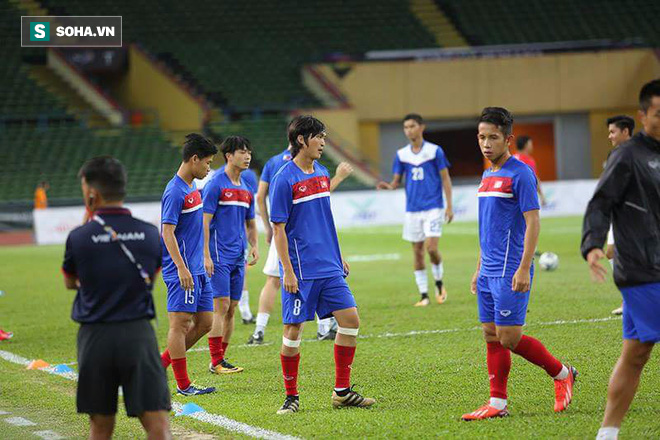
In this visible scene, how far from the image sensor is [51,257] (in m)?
24.4

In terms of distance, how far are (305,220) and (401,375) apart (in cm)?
198

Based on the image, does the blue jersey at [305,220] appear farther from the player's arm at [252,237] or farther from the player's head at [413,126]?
the player's head at [413,126]

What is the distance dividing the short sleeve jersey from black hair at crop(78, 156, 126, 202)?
0.08 metres

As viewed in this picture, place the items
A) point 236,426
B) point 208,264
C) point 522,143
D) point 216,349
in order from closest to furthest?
point 236,426
point 208,264
point 216,349
point 522,143

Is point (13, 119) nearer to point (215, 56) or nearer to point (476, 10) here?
point (215, 56)

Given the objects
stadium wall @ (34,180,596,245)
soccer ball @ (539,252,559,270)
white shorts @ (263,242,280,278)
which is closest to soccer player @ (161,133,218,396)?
white shorts @ (263,242,280,278)

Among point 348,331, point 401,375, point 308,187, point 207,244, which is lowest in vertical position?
point 401,375

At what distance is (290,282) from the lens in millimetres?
7355

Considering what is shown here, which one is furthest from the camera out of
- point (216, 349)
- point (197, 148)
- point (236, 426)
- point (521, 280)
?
point (216, 349)

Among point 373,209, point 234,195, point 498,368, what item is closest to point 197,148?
point 234,195

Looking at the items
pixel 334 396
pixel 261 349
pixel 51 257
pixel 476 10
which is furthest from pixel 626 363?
pixel 476 10

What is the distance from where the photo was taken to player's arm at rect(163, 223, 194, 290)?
7.74 metres

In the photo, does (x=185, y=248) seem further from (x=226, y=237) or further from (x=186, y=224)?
(x=226, y=237)

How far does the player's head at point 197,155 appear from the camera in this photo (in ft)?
26.3
